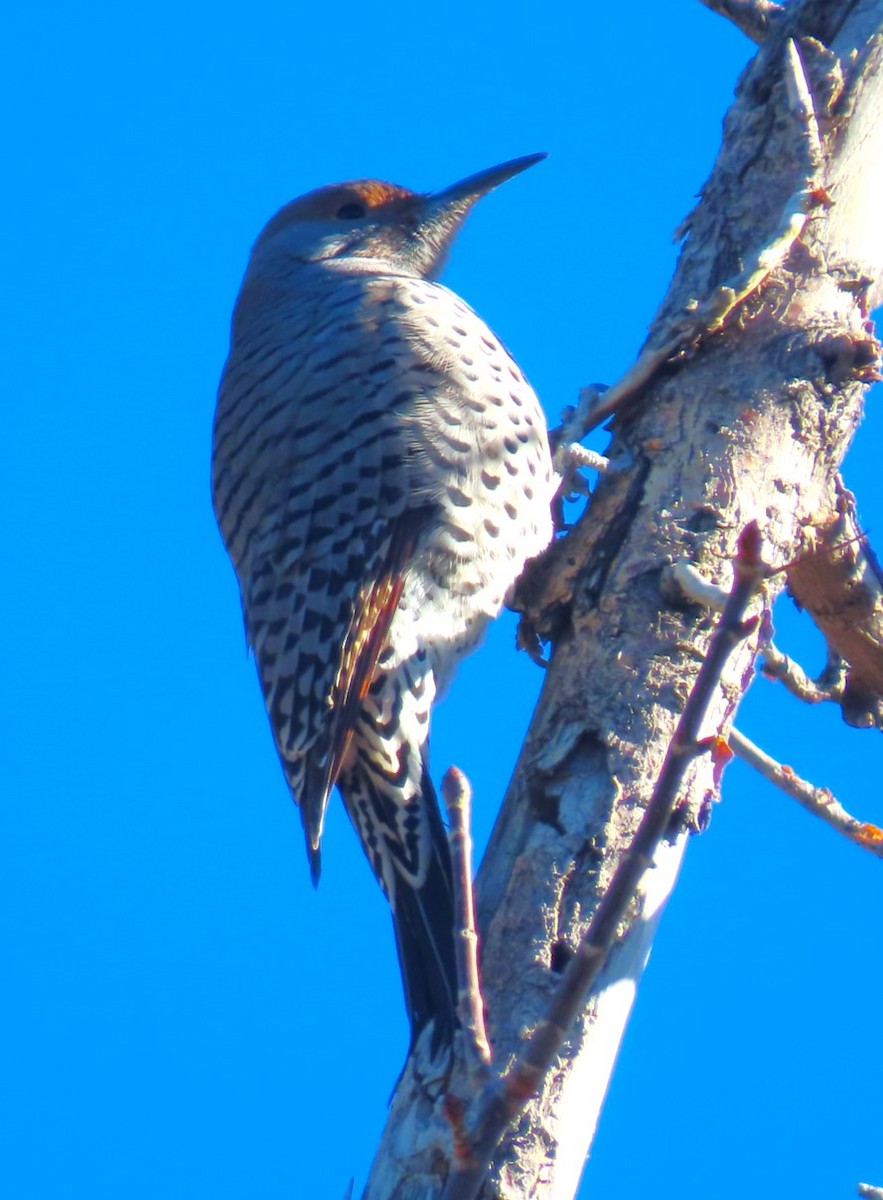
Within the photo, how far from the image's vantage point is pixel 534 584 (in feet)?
9.50

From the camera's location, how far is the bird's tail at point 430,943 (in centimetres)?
252

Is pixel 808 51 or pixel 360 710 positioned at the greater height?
pixel 808 51

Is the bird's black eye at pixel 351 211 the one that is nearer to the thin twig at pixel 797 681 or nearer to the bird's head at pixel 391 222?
the bird's head at pixel 391 222

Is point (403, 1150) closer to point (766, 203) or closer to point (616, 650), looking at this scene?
point (616, 650)

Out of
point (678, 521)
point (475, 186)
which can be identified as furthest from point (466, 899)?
point (475, 186)

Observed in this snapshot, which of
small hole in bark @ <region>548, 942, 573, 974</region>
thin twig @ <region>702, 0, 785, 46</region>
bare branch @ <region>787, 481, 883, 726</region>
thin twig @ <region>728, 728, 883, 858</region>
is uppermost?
thin twig @ <region>702, 0, 785, 46</region>

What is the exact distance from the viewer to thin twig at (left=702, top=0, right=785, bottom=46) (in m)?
3.35

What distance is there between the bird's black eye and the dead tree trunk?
1431 millimetres

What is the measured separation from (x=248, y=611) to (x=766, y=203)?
1436 mm

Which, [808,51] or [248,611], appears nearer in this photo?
[808,51]

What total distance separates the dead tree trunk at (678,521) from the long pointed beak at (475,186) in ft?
3.56

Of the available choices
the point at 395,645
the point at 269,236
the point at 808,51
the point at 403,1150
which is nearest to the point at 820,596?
the point at 395,645

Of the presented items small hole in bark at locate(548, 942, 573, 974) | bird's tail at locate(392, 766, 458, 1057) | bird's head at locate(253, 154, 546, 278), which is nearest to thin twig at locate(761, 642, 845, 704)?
bird's tail at locate(392, 766, 458, 1057)

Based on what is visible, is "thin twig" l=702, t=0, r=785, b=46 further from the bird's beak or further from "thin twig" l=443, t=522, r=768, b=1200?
"thin twig" l=443, t=522, r=768, b=1200
